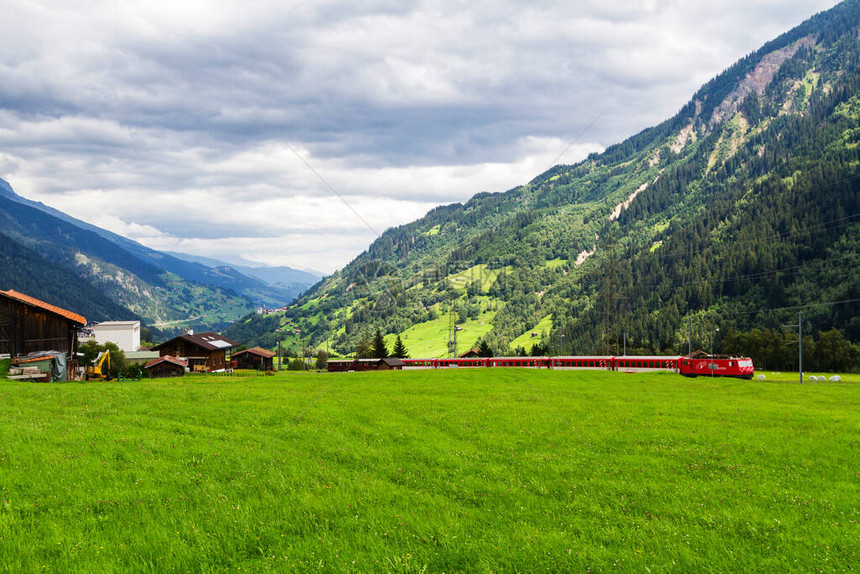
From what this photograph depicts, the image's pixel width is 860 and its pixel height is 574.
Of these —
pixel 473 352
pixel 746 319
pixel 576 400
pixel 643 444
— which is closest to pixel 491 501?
pixel 643 444

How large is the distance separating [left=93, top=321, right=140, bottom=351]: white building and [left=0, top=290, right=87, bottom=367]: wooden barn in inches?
4002

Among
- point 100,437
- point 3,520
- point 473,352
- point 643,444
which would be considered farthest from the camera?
point 473,352

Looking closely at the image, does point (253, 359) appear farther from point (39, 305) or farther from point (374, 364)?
point (39, 305)

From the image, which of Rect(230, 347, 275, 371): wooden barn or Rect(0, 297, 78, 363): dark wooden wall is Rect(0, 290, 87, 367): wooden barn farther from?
Rect(230, 347, 275, 371): wooden barn

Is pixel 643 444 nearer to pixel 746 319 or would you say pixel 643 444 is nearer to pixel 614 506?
pixel 614 506

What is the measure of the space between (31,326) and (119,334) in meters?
108

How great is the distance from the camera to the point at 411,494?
42.1 ft

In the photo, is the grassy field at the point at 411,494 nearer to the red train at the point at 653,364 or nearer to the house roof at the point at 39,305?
the house roof at the point at 39,305

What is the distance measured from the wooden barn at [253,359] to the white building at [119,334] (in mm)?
42671

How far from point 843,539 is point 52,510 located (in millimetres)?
17247

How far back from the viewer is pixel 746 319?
193m

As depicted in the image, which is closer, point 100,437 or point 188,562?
point 188,562

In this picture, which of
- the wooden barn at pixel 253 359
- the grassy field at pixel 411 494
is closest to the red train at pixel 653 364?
the grassy field at pixel 411 494

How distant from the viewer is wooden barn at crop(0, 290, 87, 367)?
181 feet
